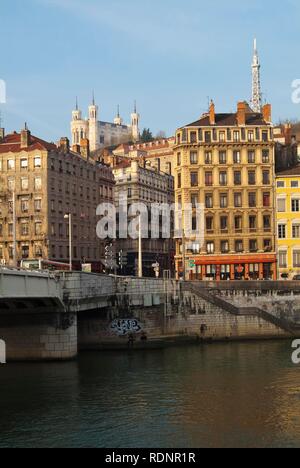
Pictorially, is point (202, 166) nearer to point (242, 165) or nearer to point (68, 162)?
point (242, 165)

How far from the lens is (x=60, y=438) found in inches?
1598

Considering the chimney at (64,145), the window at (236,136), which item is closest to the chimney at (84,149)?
the chimney at (64,145)

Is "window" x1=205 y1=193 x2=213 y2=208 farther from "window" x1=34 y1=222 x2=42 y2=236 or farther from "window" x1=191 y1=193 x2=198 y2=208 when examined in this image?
"window" x1=34 y1=222 x2=42 y2=236

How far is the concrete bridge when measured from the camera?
6650 centimetres

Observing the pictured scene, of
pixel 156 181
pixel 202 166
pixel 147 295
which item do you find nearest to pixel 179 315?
pixel 147 295

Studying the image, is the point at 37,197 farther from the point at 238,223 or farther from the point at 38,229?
the point at 238,223

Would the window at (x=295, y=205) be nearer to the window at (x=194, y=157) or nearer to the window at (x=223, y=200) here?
the window at (x=223, y=200)

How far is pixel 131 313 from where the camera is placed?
82.4 m

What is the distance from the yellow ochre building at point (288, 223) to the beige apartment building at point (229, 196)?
1.11 metres

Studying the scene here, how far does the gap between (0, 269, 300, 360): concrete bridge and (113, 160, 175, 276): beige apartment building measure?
60.1 m

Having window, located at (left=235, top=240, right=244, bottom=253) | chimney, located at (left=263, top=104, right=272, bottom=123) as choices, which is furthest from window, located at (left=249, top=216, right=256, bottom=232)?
chimney, located at (left=263, top=104, right=272, bottom=123)

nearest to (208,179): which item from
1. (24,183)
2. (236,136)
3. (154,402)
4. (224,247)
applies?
(236,136)

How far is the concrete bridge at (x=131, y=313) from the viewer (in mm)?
66500

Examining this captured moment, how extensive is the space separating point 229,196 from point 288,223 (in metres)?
9.90
